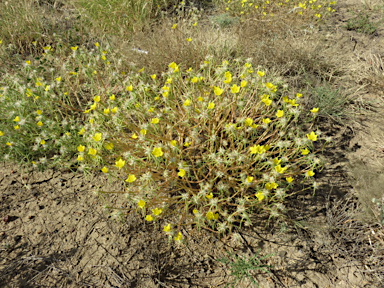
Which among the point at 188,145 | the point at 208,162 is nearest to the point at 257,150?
the point at 208,162

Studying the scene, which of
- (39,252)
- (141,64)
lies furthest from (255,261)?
(141,64)

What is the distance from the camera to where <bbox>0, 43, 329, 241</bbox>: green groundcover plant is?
1758mm

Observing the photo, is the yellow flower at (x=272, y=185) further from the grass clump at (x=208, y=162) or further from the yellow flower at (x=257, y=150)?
the yellow flower at (x=257, y=150)

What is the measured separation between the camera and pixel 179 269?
172 cm

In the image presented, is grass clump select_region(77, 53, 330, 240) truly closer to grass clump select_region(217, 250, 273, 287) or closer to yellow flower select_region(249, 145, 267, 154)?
yellow flower select_region(249, 145, 267, 154)

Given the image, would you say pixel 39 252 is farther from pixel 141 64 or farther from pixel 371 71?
pixel 371 71

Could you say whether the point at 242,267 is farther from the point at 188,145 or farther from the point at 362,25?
the point at 362,25

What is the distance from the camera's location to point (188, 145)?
202cm

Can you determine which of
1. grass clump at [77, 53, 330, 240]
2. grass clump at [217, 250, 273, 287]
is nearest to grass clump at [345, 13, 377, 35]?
grass clump at [77, 53, 330, 240]

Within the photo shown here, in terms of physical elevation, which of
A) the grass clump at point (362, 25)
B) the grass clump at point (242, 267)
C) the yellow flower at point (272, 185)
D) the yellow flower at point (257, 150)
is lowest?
the grass clump at point (242, 267)

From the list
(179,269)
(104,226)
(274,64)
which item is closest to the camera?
(179,269)

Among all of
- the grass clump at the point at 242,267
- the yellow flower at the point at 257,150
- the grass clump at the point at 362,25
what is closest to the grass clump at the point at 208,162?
the yellow flower at the point at 257,150

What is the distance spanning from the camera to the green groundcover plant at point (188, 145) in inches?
69.2

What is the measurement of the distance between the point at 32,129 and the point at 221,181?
206 cm
